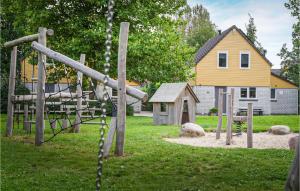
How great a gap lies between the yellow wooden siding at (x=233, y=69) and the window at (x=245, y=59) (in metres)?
0.25

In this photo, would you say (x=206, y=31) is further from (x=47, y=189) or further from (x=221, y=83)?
(x=47, y=189)

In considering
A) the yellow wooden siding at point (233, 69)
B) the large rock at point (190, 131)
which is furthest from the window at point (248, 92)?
the large rock at point (190, 131)

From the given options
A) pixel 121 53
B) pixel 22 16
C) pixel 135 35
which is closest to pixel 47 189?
pixel 121 53

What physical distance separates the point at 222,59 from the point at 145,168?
31910 mm

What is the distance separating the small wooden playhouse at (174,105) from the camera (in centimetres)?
2141

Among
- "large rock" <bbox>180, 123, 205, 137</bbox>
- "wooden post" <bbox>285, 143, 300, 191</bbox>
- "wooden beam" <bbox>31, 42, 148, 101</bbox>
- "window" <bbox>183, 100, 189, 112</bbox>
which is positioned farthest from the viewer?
"window" <bbox>183, 100, 189, 112</bbox>

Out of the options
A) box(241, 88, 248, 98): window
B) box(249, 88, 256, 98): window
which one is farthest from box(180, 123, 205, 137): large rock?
box(249, 88, 256, 98): window

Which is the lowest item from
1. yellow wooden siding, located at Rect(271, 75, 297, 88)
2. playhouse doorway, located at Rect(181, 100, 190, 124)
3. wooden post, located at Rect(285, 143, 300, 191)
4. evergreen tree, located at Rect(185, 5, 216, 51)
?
wooden post, located at Rect(285, 143, 300, 191)

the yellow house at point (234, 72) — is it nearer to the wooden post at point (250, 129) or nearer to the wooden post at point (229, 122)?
the wooden post at point (229, 122)

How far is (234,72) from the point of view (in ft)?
129

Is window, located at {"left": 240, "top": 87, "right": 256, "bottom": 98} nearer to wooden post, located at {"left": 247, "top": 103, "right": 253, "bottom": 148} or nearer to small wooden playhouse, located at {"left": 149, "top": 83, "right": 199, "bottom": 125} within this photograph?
small wooden playhouse, located at {"left": 149, "top": 83, "right": 199, "bottom": 125}

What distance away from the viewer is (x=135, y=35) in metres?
25.2

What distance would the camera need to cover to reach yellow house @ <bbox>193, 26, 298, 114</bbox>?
3853cm

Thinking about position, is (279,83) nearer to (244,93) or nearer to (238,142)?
(244,93)
